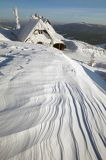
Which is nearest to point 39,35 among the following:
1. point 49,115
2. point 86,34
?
point 49,115

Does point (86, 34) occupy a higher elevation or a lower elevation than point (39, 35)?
lower

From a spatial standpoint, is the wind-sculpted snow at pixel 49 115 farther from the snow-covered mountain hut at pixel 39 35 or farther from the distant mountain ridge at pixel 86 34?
the distant mountain ridge at pixel 86 34

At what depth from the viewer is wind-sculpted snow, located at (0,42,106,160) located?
4623 millimetres

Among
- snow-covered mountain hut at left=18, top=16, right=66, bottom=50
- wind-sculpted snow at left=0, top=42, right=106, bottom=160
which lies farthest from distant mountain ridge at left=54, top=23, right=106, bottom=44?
wind-sculpted snow at left=0, top=42, right=106, bottom=160

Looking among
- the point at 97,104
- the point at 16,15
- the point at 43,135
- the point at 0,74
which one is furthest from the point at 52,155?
the point at 16,15

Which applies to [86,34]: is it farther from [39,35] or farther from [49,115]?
[49,115]

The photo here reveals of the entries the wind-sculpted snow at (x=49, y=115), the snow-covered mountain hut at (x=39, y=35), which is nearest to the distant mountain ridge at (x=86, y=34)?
the snow-covered mountain hut at (x=39, y=35)

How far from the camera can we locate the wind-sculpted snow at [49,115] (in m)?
4.62

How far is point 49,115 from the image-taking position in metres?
5.64

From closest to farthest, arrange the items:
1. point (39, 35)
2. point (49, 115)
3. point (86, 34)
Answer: point (49, 115) < point (39, 35) < point (86, 34)

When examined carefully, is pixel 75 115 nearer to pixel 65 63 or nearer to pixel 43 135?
pixel 43 135

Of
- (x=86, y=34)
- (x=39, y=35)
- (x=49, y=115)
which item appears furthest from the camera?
(x=86, y=34)

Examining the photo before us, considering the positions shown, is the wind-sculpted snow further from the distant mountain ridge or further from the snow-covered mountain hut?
the distant mountain ridge

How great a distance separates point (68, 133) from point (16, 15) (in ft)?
89.0
